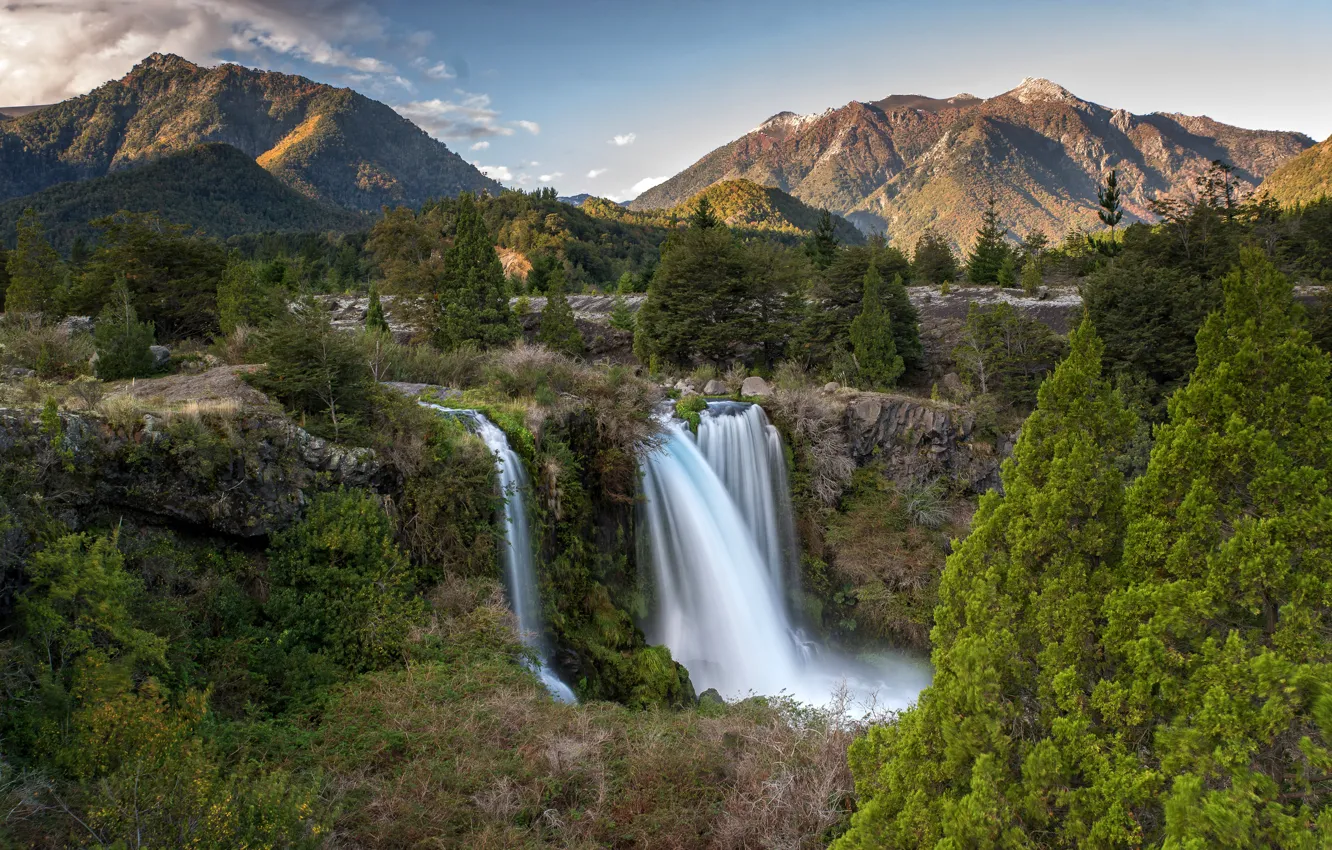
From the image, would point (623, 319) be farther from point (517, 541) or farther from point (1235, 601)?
point (1235, 601)

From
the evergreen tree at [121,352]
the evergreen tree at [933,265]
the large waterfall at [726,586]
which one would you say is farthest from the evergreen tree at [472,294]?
the evergreen tree at [933,265]

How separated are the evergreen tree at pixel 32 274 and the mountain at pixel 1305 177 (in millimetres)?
103049

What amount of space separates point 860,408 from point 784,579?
6182mm

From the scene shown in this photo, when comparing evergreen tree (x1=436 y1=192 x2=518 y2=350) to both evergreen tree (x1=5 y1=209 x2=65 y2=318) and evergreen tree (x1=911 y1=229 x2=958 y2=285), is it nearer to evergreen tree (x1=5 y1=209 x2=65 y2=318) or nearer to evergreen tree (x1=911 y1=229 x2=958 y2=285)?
evergreen tree (x1=5 y1=209 x2=65 y2=318)

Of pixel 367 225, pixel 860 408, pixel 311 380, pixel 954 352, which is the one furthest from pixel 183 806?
pixel 367 225

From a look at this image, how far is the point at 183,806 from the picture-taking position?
3.65 meters

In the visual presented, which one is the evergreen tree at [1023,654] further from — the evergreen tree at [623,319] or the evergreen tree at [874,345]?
the evergreen tree at [623,319]

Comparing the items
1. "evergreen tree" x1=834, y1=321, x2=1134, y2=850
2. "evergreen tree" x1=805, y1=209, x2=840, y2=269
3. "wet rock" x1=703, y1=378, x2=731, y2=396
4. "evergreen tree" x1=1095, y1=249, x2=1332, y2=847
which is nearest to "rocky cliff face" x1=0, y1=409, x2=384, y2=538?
"evergreen tree" x1=834, y1=321, x2=1134, y2=850

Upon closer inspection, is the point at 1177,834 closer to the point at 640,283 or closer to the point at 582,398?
the point at 582,398

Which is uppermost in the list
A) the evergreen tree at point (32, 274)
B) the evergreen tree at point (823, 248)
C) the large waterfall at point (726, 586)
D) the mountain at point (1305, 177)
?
the mountain at point (1305, 177)

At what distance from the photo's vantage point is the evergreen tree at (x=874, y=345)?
2367 centimetres

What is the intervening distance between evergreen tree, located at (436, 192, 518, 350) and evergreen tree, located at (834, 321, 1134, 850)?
20172mm

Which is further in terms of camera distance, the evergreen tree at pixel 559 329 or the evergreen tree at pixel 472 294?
the evergreen tree at pixel 559 329

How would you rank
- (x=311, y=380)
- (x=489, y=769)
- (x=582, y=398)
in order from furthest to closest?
(x=582, y=398) → (x=311, y=380) → (x=489, y=769)
